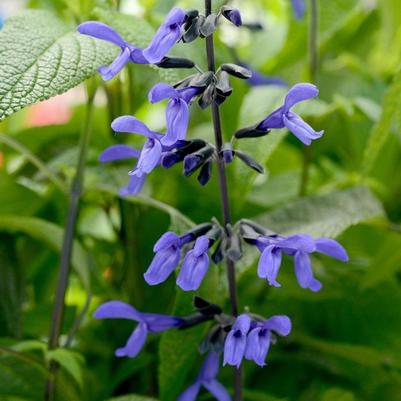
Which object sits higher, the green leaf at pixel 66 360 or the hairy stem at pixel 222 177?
the hairy stem at pixel 222 177

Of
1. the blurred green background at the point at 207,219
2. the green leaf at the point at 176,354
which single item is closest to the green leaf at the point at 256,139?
the blurred green background at the point at 207,219

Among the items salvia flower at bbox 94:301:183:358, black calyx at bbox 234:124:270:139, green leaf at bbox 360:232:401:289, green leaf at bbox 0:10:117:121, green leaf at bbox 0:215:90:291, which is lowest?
green leaf at bbox 360:232:401:289

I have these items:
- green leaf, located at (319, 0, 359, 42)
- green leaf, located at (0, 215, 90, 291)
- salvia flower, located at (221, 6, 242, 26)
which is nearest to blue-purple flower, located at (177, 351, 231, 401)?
green leaf, located at (0, 215, 90, 291)

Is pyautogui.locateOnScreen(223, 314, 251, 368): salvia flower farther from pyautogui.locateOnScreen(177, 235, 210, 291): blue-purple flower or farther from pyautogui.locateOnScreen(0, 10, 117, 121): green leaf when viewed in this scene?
pyautogui.locateOnScreen(0, 10, 117, 121): green leaf

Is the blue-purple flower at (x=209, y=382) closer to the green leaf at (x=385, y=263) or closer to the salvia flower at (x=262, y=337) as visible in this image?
the salvia flower at (x=262, y=337)

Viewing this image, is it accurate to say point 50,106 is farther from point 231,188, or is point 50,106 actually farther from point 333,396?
point 333,396

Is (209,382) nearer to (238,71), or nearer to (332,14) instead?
(238,71)

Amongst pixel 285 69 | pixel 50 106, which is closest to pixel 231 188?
pixel 285 69
